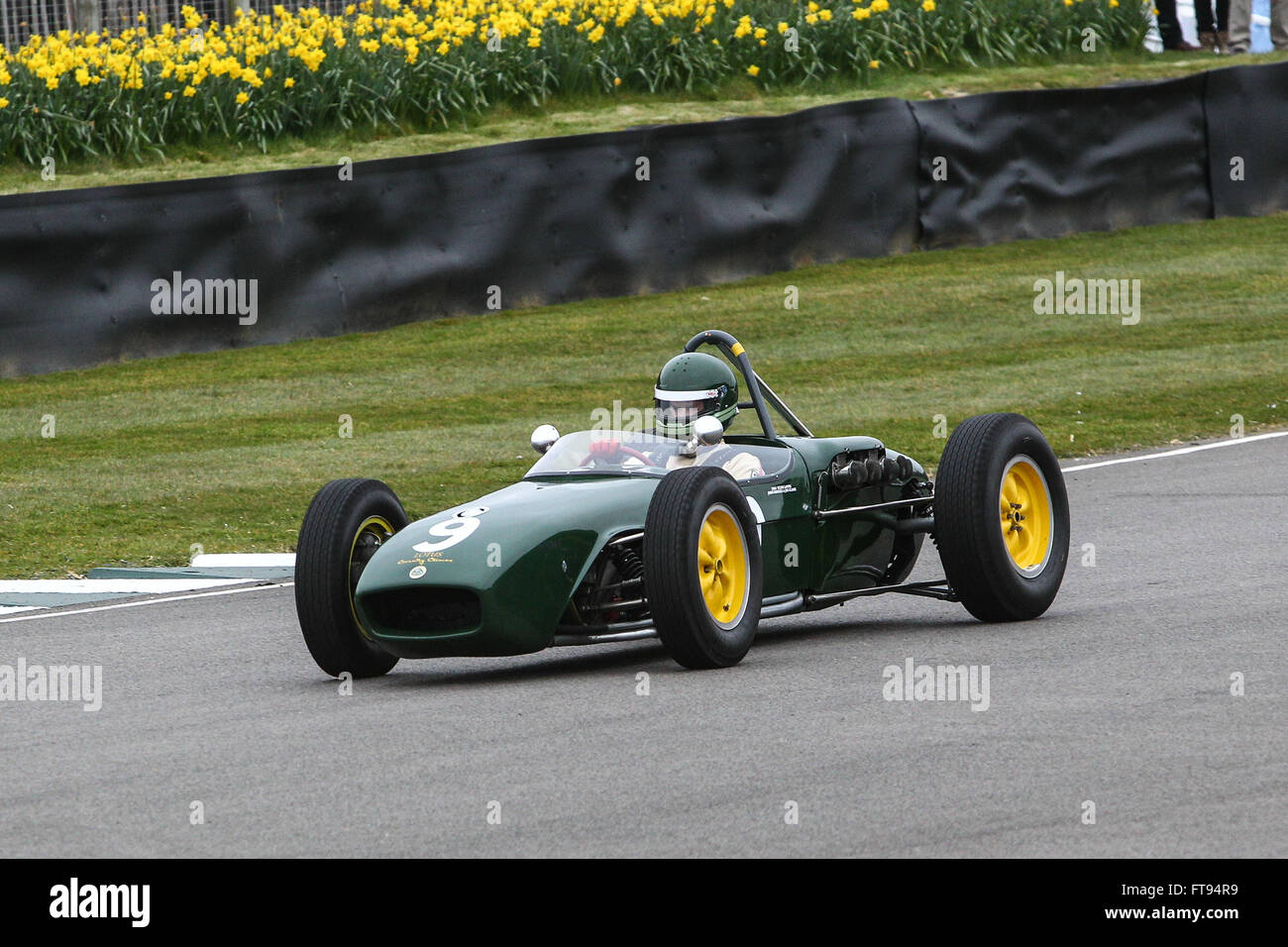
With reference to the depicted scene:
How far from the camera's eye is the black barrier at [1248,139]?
22281mm

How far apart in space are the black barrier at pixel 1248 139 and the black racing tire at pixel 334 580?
625 inches

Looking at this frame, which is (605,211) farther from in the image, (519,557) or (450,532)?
(519,557)

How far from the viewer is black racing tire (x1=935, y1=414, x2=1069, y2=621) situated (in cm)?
891

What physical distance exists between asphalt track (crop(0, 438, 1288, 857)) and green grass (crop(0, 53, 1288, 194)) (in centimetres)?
1219

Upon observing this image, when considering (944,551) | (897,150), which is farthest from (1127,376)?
(944,551)

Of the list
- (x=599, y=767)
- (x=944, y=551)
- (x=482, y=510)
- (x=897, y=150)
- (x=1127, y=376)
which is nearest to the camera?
(x=599, y=767)

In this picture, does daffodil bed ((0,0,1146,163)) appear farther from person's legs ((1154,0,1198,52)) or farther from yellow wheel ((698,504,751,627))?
yellow wheel ((698,504,751,627))

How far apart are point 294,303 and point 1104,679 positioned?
41.1 feet

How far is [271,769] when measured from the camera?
6.71 meters
